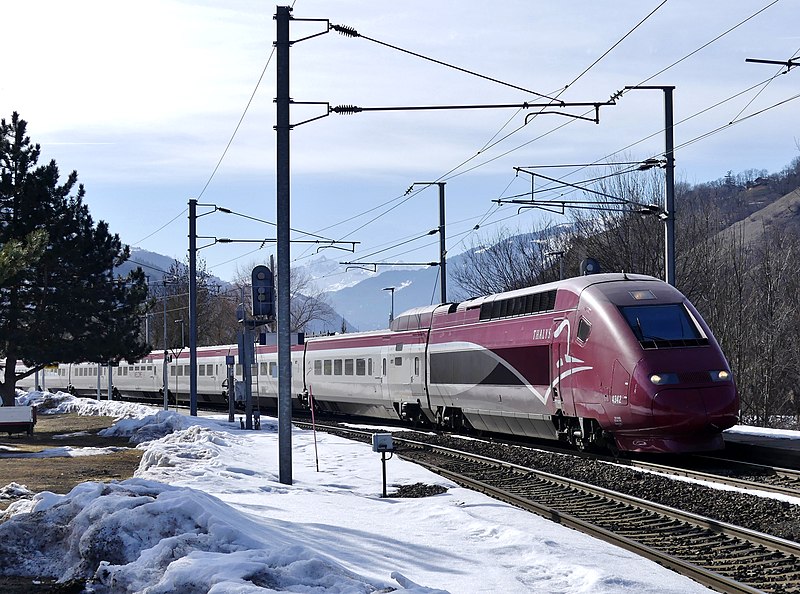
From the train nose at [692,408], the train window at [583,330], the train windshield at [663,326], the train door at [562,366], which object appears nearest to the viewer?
the train nose at [692,408]

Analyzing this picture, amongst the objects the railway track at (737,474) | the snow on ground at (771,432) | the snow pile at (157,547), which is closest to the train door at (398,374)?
the snow on ground at (771,432)

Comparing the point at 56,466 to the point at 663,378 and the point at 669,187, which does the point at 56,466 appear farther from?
the point at 669,187

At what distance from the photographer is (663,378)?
18.1m

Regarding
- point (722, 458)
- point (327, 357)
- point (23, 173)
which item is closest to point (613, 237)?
point (327, 357)

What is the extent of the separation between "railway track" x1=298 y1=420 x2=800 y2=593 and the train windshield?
323 cm

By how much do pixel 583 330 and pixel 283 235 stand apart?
6.53 metres

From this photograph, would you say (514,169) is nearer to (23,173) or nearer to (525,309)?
(525,309)

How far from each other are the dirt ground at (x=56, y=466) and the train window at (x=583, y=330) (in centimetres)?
936

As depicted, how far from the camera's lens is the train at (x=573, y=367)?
59.6 ft

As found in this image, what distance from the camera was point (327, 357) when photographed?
41.8 meters

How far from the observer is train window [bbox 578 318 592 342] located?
19828mm

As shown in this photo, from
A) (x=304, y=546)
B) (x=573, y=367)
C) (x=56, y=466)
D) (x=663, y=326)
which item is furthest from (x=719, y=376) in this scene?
(x=56, y=466)

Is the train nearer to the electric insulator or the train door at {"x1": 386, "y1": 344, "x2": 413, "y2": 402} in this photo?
the train door at {"x1": 386, "y1": 344, "x2": 413, "y2": 402}

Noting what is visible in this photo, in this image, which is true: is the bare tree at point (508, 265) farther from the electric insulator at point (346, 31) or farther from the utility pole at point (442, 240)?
the electric insulator at point (346, 31)
